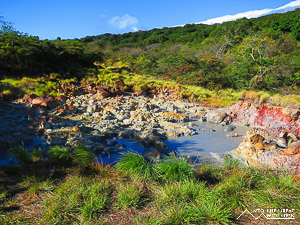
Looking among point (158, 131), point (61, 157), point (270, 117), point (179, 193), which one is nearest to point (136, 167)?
point (179, 193)

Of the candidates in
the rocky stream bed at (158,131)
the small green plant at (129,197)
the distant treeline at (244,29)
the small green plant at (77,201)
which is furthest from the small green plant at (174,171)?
the distant treeline at (244,29)

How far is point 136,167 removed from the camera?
326cm

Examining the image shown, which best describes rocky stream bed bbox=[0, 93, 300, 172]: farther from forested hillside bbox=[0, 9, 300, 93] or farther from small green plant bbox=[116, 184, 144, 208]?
forested hillside bbox=[0, 9, 300, 93]

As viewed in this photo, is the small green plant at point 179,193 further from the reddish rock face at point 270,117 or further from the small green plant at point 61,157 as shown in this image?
the reddish rock face at point 270,117

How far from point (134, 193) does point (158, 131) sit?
4.26m

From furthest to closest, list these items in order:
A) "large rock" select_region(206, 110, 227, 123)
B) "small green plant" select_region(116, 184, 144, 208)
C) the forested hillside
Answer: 1. the forested hillside
2. "large rock" select_region(206, 110, 227, 123)
3. "small green plant" select_region(116, 184, 144, 208)

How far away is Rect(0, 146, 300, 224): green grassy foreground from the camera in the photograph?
2.22 metres

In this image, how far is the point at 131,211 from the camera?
239 cm

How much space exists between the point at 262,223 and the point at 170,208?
3.56ft

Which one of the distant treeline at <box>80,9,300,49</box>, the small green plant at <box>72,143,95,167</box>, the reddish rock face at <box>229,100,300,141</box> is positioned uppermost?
the distant treeline at <box>80,9,300,49</box>

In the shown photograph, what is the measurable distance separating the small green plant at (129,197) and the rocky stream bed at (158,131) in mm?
1697

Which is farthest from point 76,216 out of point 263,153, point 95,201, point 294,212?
point 263,153

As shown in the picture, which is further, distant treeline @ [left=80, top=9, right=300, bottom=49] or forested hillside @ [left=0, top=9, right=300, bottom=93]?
distant treeline @ [left=80, top=9, right=300, bottom=49]

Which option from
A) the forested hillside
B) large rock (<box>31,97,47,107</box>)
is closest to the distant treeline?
the forested hillside
